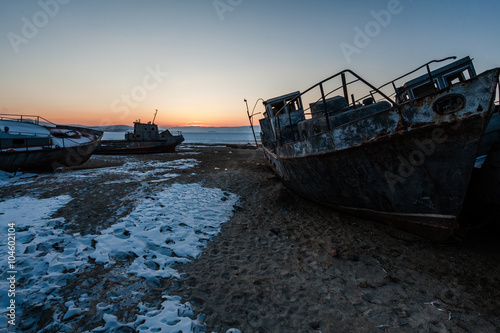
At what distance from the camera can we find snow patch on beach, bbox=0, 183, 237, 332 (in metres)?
2.50

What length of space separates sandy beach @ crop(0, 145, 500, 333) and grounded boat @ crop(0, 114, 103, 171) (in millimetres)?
9097

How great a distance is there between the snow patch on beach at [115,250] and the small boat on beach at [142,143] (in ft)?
64.3

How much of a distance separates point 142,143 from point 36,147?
13.2 m

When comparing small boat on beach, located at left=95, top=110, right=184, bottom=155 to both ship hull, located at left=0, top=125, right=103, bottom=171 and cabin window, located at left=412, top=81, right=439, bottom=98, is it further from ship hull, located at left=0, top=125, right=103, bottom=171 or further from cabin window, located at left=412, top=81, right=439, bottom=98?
cabin window, located at left=412, top=81, right=439, bottom=98

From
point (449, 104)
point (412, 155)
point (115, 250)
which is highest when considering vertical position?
point (449, 104)

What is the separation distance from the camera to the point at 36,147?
12078 mm

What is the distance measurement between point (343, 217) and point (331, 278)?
2.50 meters

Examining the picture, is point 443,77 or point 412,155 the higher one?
point 443,77

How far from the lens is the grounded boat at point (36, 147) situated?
10.9 metres

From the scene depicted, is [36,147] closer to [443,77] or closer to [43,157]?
[43,157]

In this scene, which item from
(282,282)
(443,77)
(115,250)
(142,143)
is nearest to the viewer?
(282,282)

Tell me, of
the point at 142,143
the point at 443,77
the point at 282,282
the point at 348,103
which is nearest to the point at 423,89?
the point at 443,77

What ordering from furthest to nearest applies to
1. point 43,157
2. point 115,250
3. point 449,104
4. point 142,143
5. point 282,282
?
point 142,143 → point 43,157 → point 115,250 → point 449,104 → point 282,282

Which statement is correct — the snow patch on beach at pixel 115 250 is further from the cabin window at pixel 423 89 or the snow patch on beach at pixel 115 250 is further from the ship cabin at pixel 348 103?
the cabin window at pixel 423 89
